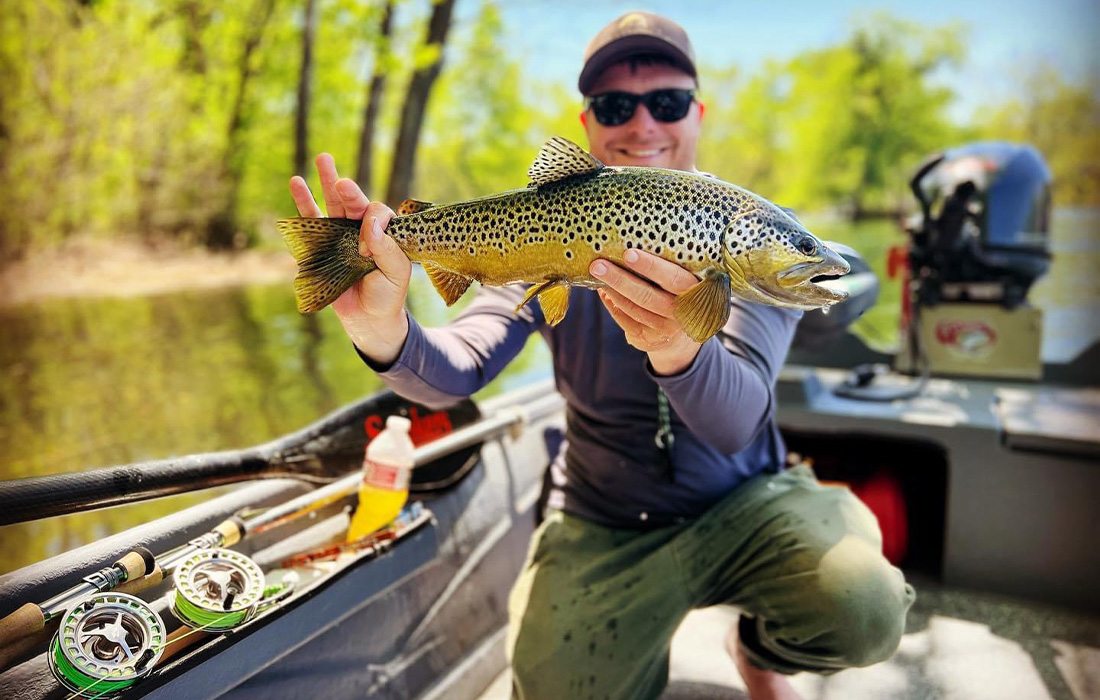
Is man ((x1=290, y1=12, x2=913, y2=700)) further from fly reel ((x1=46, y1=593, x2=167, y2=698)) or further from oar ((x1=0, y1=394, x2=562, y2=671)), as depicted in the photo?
fly reel ((x1=46, y1=593, x2=167, y2=698))

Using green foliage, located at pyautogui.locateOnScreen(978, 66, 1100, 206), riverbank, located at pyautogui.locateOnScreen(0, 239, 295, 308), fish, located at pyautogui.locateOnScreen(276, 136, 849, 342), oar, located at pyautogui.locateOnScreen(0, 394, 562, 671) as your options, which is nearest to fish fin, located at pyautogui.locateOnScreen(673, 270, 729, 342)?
fish, located at pyautogui.locateOnScreen(276, 136, 849, 342)

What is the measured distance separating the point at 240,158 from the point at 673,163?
52.3ft

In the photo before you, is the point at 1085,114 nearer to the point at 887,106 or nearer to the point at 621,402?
the point at 887,106

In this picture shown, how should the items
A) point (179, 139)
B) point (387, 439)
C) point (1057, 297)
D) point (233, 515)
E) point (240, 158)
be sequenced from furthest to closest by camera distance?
point (1057, 297) → point (240, 158) → point (179, 139) → point (387, 439) → point (233, 515)

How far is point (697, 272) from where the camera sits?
1.61 meters

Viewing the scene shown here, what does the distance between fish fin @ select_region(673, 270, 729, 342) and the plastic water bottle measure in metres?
1.36

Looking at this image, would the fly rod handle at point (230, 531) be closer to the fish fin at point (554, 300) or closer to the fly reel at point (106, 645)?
the fly reel at point (106, 645)

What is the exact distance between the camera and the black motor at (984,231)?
4098mm

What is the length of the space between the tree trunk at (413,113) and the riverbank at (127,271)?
15.7 ft

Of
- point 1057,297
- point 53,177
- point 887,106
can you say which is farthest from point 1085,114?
point 53,177

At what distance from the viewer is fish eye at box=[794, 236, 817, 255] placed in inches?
60.9

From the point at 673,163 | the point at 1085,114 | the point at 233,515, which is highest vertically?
the point at 1085,114

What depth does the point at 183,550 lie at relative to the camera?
2.00 meters

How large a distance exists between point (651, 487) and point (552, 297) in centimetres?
94
